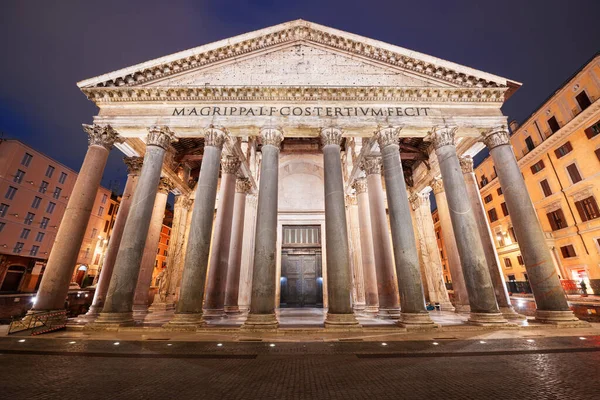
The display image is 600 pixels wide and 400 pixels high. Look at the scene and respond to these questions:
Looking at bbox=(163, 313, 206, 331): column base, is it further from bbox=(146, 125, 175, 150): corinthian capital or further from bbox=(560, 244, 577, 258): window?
bbox=(560, 244, 577, 258): window

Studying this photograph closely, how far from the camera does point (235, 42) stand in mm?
11781

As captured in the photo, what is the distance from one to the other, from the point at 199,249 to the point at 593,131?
1209 inches

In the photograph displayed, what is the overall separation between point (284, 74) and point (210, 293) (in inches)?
401

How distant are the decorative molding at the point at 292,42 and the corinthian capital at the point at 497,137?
1954mm

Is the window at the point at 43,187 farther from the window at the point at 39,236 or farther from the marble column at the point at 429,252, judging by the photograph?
the marble column at the point at 429,252

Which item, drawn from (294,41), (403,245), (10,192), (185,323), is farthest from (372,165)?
(10,192)

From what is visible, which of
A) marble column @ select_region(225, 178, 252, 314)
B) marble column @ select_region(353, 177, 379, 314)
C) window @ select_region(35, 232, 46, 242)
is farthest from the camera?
window @ select_region(35, 232, 46, 242)

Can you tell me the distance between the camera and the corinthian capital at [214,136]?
1053 centimetres

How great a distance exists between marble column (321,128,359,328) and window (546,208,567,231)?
26.9 m

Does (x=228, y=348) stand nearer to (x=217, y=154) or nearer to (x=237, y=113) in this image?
(x=217, y=154)

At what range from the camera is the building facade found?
833 inches

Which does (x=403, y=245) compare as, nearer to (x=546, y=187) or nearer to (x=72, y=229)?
(x=72, y=229)

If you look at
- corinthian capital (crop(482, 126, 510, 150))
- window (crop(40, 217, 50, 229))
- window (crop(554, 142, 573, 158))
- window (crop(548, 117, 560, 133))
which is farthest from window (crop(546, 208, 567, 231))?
window (crop(40, 217, 50, 229))

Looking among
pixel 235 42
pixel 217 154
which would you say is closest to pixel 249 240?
pixel 217 154
